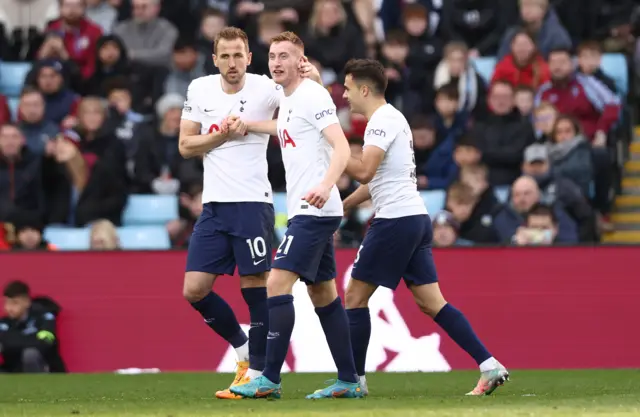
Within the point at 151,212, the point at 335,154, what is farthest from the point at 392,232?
the point at 151,212

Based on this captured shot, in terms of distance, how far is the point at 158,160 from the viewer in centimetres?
1695

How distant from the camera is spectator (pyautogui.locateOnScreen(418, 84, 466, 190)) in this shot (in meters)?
16.4

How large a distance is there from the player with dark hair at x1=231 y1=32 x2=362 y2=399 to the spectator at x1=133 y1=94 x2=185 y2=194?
725cm

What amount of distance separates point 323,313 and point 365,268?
0.52m

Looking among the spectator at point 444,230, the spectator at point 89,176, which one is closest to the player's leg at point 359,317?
the spectator at point 444,230

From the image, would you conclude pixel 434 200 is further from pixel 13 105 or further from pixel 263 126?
pixel 263 126

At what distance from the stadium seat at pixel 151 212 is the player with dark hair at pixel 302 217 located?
23.2 feet

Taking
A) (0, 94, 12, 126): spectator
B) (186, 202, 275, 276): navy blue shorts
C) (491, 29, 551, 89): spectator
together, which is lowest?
(186, 202, 275, 276): navy blue shorts

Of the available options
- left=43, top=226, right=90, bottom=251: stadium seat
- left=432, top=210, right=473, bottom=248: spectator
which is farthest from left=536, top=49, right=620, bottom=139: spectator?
left=43, top=226, right=90, bottom=251: stadium seat

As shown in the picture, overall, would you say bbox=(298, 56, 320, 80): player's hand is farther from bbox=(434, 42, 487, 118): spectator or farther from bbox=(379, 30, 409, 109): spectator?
bbox=(379, 30, 409, 109): spectator

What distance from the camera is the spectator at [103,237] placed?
15.3m

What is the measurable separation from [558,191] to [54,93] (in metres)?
A: 6.09

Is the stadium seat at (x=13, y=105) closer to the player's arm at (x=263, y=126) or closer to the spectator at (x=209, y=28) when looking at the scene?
the spectator at (x=209, y=28)

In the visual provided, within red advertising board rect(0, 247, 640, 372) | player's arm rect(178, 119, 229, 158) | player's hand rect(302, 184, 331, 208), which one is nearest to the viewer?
player's hand rect(302, 184, 331, 208)
